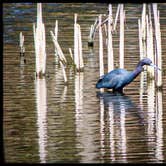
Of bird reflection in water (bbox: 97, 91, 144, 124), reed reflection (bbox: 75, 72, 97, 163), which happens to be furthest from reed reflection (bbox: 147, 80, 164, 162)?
reed reflection (bbox: 75, 72, 97, 163)

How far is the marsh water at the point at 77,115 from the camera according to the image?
9.38 metres

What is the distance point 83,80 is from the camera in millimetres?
17422

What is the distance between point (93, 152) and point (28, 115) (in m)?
3.60

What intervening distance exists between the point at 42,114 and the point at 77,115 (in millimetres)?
611

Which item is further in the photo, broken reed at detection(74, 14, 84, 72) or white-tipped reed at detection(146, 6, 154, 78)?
broken reed at detection(74, 14, 84, 72)

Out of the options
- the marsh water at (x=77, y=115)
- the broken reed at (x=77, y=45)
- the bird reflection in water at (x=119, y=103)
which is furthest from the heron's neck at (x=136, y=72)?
the broken reed at (x=77, y=45)

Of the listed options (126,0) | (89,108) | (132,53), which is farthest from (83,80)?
(126,0)

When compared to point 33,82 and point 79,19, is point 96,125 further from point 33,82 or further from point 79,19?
point 79,19

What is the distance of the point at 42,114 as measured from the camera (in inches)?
513

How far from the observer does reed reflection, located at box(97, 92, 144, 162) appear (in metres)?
9.65

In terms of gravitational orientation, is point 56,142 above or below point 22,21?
below

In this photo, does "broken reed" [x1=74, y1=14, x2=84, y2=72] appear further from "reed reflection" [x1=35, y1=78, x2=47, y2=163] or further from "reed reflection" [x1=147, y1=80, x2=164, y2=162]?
"reed reflection" [x1=147, y1=80, x2=164, y2=162]

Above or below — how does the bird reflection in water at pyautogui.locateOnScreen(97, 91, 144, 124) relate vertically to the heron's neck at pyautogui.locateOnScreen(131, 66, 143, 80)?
below

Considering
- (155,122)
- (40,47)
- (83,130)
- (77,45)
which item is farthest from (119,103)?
(83,130)
